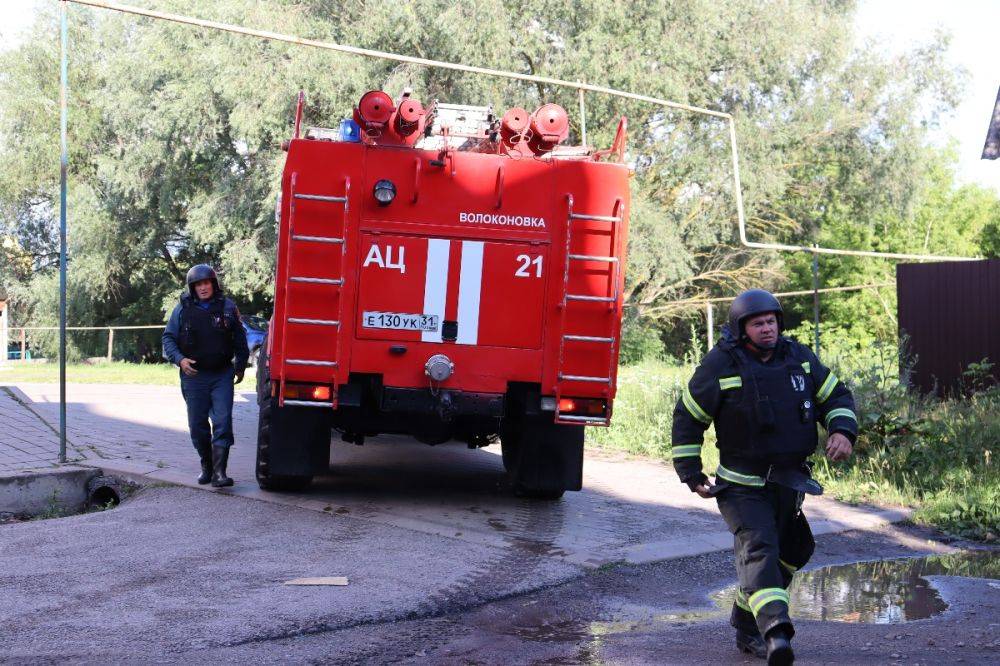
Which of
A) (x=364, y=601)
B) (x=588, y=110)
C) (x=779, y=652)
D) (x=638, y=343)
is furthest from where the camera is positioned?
(x=638, y=343)

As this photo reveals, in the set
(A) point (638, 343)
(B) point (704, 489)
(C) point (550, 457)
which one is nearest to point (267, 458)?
(C) point (550, 457)

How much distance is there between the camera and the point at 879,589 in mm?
6180

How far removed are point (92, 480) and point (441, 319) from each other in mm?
3488

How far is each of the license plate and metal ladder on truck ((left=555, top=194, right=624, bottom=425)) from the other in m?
0.92

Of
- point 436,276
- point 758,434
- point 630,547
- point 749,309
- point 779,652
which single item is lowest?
point 630,547

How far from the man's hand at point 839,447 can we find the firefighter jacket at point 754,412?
3cm

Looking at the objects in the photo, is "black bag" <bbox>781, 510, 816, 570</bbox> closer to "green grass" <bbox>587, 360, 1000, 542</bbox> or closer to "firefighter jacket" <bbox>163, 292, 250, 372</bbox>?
"green grass" <bbox>587, 360, 1000, 542</bbox>

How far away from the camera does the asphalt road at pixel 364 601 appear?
4.73 metres

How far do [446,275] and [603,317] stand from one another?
1.16 metres

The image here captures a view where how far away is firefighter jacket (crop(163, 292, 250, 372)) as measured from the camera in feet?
28.1

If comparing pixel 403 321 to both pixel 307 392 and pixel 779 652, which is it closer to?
pixel 307 392

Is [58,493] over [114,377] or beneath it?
beneath

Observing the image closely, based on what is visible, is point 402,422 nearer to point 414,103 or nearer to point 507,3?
point 414,103

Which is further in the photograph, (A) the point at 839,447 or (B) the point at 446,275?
(B) the point at 446,275
